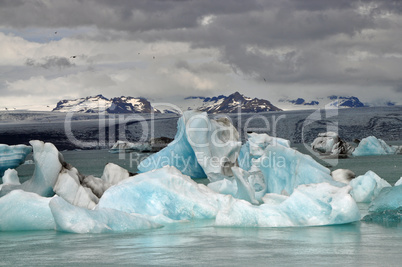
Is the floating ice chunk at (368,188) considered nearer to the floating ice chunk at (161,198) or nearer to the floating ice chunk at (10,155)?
the floating ice chunk at (161,198)

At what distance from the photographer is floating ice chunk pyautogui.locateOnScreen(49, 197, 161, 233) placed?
7379mm

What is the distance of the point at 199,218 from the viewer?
880 cm

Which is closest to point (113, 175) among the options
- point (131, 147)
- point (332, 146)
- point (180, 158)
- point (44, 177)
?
point (44, 177)

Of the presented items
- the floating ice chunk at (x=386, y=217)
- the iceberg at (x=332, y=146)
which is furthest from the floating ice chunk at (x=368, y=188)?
the iceberg at (x=332, y=146)

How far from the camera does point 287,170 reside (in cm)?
1132

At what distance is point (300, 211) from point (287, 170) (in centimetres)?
351

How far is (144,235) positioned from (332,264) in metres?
2.75

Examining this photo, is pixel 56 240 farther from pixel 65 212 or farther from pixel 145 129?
pixel 145 129

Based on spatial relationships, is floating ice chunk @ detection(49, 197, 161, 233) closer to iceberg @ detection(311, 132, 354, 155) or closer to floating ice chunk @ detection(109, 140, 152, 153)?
iceberg @ detection(311, 132, 354, 155)

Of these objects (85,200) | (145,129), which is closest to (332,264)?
(85,200)

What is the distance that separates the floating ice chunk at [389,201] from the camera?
8.43 metres

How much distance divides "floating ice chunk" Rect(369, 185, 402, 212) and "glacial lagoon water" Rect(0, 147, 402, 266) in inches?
28.8

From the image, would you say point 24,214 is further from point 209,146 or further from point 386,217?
point 209,146

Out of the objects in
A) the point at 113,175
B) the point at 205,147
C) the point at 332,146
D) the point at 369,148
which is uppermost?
the point at 205,147
